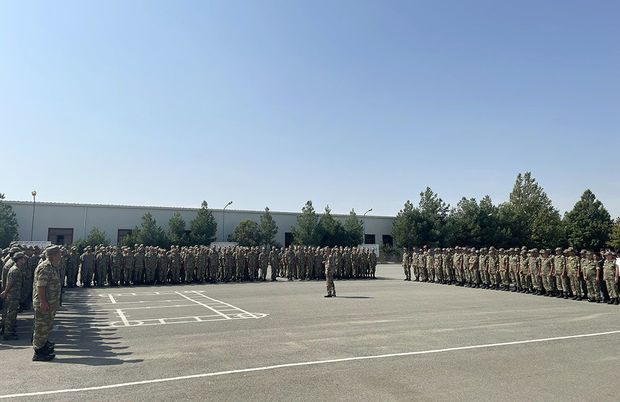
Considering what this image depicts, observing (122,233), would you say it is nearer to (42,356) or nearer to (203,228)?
(203,228)

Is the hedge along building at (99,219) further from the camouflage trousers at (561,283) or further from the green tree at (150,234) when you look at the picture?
the camouflage trousers at (561,283)

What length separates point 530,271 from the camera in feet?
60.9

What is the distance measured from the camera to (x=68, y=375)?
6.27m

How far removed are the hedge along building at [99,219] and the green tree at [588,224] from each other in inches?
1641

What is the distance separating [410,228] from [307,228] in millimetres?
13301

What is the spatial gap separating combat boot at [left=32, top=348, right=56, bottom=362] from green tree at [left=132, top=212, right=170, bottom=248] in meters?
41.6

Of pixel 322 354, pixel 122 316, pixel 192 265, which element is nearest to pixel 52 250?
pixel 122 316

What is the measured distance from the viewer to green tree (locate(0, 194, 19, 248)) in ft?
136

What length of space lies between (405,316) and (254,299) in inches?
247

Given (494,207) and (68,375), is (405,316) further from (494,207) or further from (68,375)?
(494,207)

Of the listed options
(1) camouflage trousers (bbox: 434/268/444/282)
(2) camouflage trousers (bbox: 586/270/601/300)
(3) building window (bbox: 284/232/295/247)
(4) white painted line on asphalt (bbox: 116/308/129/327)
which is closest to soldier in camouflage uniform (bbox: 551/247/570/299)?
(2) camouflage trousers (bbox: 586/270/601/300)

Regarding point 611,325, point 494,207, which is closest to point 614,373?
point 611,325

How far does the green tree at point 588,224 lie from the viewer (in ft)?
205

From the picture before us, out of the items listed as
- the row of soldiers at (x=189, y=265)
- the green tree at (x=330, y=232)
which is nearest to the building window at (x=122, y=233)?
the green tree at (x=330, y=232)
